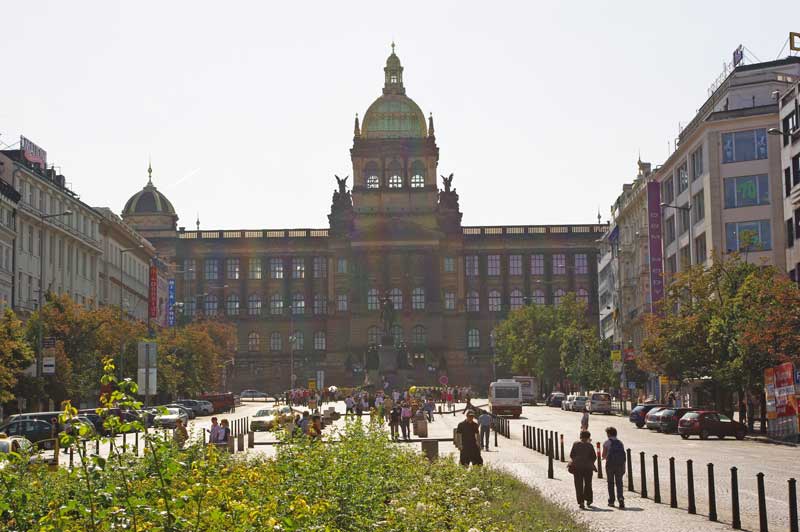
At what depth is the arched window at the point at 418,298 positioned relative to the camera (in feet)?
597

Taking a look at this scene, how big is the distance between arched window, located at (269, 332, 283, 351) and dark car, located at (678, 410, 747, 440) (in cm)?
12535

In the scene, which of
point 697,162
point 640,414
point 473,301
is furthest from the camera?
Answer: point 473,301

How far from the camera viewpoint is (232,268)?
185375 millimetres

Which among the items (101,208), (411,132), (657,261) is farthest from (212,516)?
(411,132)

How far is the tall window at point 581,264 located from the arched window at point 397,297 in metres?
23.8

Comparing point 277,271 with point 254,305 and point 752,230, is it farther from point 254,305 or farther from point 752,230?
point 752,230

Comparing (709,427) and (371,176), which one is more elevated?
(371,176)

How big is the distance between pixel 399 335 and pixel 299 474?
15835 cm

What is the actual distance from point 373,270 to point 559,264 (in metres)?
25.2

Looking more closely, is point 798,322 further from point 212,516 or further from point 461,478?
point 212,516

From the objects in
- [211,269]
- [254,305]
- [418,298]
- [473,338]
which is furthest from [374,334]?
[211,269]

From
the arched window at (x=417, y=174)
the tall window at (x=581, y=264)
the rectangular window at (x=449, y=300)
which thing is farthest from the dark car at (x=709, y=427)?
the arched window at (x=417, y=174)

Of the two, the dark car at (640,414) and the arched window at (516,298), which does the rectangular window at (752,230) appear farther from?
the arched window at (516,298)

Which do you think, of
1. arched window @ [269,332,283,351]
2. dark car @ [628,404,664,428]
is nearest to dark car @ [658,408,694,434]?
dark car @ [628,404,664,428]
